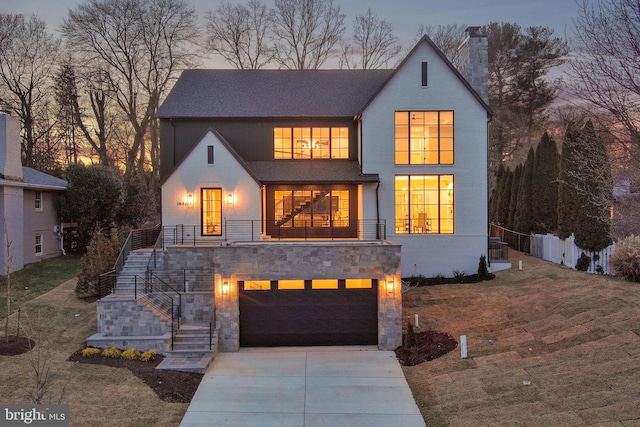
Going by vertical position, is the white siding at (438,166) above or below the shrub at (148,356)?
above

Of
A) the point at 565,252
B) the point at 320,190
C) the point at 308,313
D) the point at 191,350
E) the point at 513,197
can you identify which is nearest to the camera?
the point at 191,350

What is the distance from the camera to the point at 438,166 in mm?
20344

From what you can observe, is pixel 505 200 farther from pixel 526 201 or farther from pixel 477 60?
pixel 477 60

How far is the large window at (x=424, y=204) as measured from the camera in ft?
67.0

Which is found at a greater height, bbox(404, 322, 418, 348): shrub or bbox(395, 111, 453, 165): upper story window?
bbox(395, 111, 453, 165): upper story window

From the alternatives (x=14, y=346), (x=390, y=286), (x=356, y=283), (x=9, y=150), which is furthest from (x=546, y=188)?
(x=9, y=150)

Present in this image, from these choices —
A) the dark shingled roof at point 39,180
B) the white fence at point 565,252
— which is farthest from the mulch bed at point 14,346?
the white fence at point 565,252

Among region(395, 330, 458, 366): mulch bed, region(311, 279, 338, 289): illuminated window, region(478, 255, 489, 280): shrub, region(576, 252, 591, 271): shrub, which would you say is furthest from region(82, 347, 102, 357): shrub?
region(576, 252, 591, 271): shrub

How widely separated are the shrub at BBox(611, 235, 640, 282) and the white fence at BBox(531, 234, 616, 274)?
2.41ft

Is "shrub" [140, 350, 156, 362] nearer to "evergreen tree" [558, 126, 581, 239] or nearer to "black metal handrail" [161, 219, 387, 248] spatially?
"black metal handrail" [161, 219, 387, 248]

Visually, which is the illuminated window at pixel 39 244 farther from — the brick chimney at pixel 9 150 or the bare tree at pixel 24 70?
the bare tree at pixel 24 70

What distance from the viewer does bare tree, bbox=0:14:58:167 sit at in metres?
32.8

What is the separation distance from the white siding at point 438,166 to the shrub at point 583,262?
3.68 metres

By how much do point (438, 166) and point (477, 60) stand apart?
6722 millimetres
